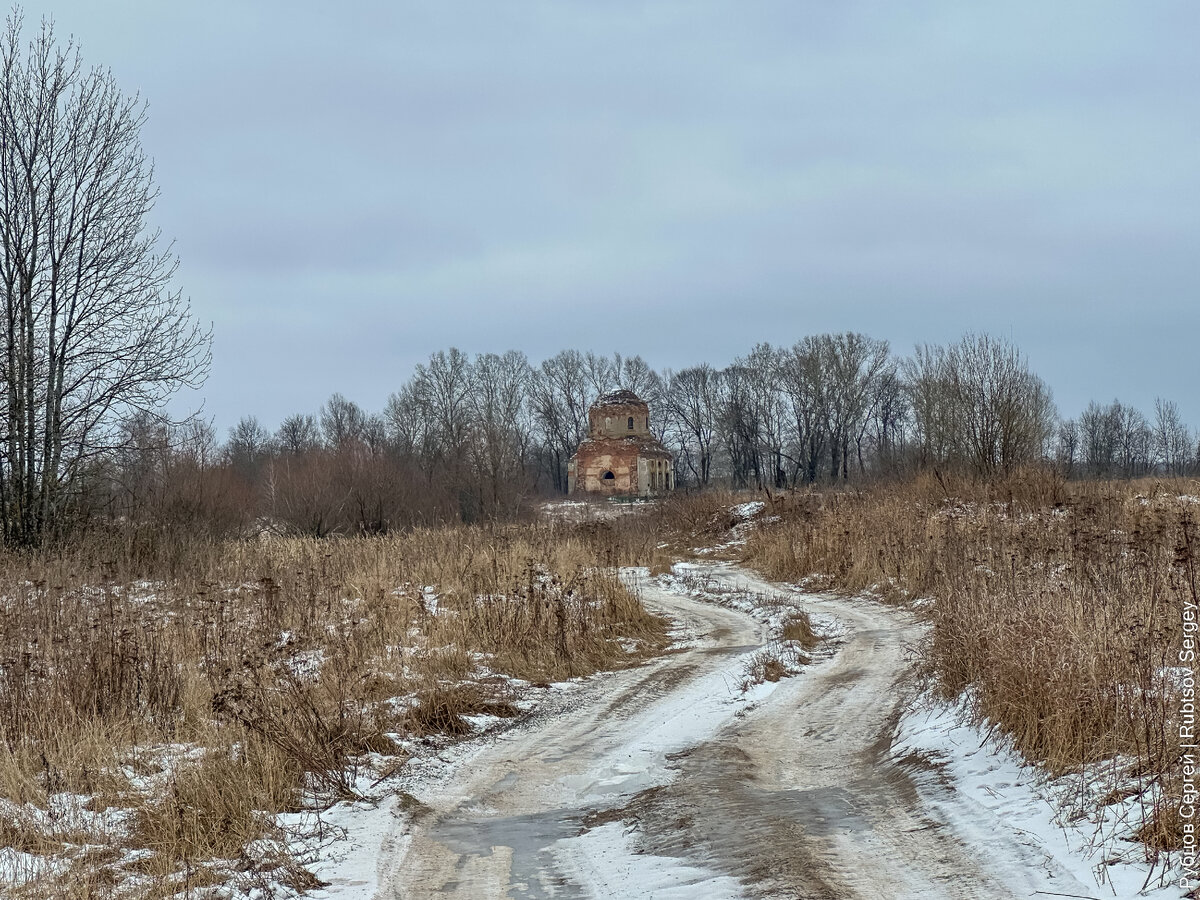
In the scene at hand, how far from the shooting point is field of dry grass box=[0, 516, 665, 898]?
185 inches

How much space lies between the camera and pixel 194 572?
13.2 metres

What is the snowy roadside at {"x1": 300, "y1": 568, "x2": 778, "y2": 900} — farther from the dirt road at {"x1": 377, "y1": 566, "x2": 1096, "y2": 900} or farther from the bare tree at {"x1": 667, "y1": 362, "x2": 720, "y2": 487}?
the bare tree at {"x1": 667, "y1": 362, "x2": 720, "y2": 487}

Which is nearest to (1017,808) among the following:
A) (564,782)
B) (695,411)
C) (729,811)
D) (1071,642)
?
(1071,642)

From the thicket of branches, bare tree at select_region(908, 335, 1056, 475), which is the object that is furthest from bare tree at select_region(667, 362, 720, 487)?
bare tree at select_region(908, 335, 1056, 475)

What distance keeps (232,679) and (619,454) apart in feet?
148

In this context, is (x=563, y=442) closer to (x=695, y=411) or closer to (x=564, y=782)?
(x=695, y=411)

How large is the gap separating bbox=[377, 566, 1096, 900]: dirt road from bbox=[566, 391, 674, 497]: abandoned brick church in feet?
142

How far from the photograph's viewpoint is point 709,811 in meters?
5.07

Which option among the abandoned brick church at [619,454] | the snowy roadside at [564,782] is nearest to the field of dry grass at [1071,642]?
the snowy roadside at [564,782]

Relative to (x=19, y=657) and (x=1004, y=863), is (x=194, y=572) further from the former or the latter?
(x=1004, y=863)

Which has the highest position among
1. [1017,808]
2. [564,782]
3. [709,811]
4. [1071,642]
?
[1071,642]

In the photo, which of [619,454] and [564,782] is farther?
[619,454]

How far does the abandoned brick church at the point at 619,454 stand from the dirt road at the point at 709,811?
4318 centimetres

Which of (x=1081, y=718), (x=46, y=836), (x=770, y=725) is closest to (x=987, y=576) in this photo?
(x=770, y=725)
